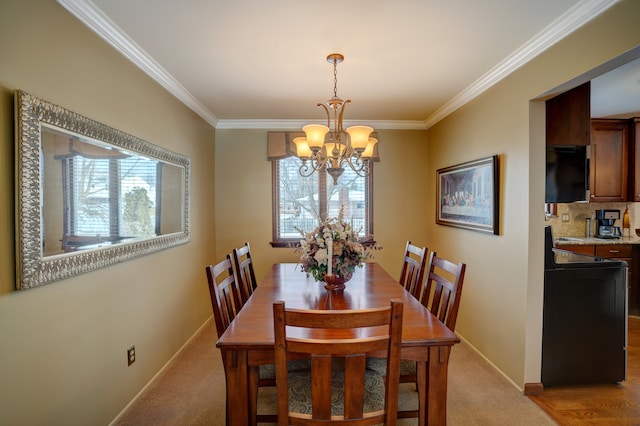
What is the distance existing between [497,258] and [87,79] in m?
3.11

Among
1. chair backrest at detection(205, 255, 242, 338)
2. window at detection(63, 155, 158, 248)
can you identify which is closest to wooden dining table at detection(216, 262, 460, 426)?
chair backrest at detection(205, 255, 242, 338)

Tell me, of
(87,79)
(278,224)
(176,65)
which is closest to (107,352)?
(87,79)

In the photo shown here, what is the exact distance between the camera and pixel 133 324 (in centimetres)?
216

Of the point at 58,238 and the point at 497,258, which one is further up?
the point at 58,238

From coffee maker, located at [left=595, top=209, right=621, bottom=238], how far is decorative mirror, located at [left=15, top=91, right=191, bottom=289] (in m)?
5.05

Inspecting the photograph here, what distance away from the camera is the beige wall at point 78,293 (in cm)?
130

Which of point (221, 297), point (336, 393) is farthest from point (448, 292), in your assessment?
point (221, 297)

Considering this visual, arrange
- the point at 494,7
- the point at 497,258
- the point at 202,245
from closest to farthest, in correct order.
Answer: the point at 494,7 → the point at 497,258 → the point at 202,245

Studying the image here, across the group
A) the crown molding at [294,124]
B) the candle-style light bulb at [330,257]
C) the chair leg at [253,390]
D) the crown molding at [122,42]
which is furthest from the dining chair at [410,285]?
the crown molding at [122,42]

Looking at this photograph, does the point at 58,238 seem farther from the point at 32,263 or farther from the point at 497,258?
the point at 497,258

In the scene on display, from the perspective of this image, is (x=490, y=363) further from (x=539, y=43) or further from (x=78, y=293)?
(x=78, y=293)

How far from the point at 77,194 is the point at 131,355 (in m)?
1.19

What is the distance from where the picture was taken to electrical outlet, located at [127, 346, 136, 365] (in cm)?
211

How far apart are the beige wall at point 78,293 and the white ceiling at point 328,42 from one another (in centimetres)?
19
